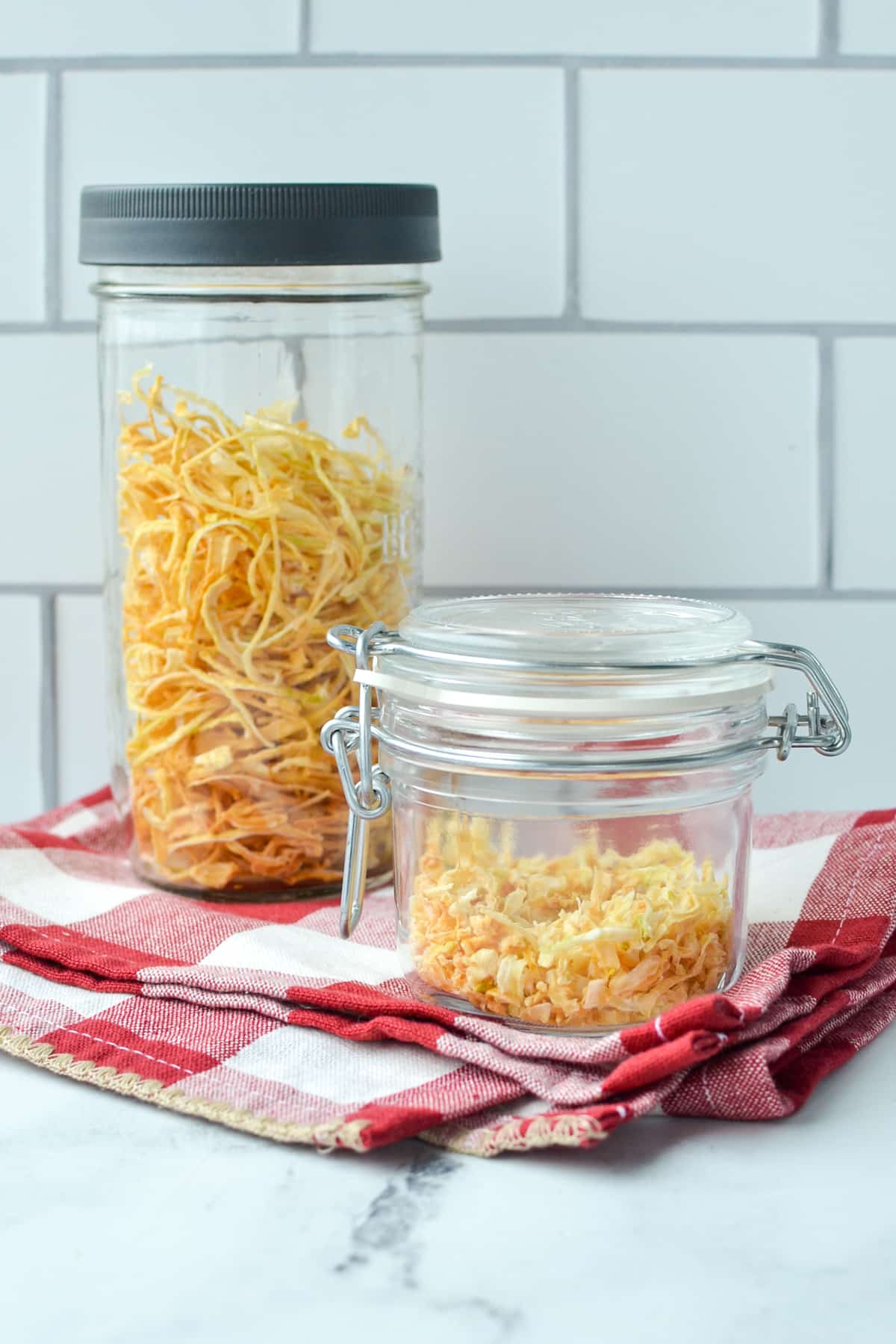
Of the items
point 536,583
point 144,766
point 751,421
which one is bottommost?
point 144,766

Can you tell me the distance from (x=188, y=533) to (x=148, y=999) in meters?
0.25

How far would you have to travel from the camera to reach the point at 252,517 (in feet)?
2.41

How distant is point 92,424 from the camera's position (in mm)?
936

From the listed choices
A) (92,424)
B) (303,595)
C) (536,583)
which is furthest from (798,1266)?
(92,424)

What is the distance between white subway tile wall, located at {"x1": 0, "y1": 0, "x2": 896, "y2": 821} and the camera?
0.87 meters

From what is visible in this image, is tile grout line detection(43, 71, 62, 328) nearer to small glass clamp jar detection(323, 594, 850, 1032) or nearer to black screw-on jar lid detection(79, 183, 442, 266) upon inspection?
black screw-on jar lid detection(79, 183, 442, 266)

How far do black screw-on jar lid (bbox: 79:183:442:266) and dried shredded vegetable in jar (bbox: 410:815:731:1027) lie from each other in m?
0.30

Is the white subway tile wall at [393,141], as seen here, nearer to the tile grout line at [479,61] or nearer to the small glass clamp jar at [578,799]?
the tile grout line at [479,61]

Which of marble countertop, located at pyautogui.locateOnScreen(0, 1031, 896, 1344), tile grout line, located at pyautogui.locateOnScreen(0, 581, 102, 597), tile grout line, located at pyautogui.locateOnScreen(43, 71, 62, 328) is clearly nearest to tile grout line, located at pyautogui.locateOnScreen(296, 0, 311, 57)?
tile grout line, located at pyautogui.locateOnScreen(43, 71, 62, 328)

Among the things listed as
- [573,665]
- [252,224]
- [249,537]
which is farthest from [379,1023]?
[252,224]

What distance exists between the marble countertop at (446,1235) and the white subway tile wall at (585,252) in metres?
0.45

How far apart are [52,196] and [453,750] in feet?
1.75

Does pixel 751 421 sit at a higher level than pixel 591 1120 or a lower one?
higher

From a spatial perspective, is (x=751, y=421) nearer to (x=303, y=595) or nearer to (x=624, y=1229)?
(x=303, y=595)
